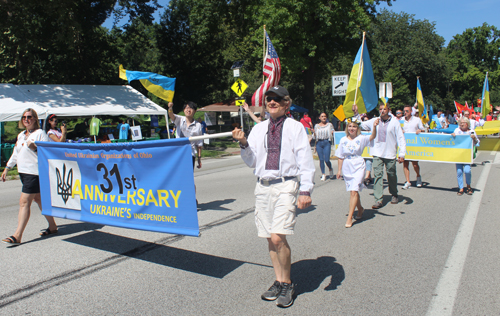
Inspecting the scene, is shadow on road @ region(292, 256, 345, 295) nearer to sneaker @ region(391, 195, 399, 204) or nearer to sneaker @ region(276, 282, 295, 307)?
sneaker @ region(276, 282, 295, 307)

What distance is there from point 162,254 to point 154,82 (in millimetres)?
3414

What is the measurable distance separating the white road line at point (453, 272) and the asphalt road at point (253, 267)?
12 millimetres

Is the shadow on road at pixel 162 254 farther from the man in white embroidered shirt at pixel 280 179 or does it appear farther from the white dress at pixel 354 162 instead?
the white dress at pixel 354 162

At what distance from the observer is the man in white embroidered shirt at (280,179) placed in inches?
139

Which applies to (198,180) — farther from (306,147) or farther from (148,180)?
(306,147)

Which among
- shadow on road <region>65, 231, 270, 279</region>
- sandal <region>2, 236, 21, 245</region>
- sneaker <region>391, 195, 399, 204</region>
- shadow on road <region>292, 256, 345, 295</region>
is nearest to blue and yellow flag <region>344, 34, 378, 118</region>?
sneaker <region>391, 195, 399, 204</region>

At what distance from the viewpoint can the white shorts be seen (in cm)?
352

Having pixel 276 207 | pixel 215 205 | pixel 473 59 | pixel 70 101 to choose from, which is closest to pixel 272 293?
pixel 276 207

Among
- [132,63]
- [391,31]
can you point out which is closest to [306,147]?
[132,63]

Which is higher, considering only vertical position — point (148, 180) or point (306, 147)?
point (306, 147)

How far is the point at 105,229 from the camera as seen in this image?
19.8 ft

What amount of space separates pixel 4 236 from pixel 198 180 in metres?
5.83

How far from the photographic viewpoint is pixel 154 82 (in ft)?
23.2

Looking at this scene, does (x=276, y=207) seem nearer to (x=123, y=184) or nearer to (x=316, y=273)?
(x=316, y=273)
